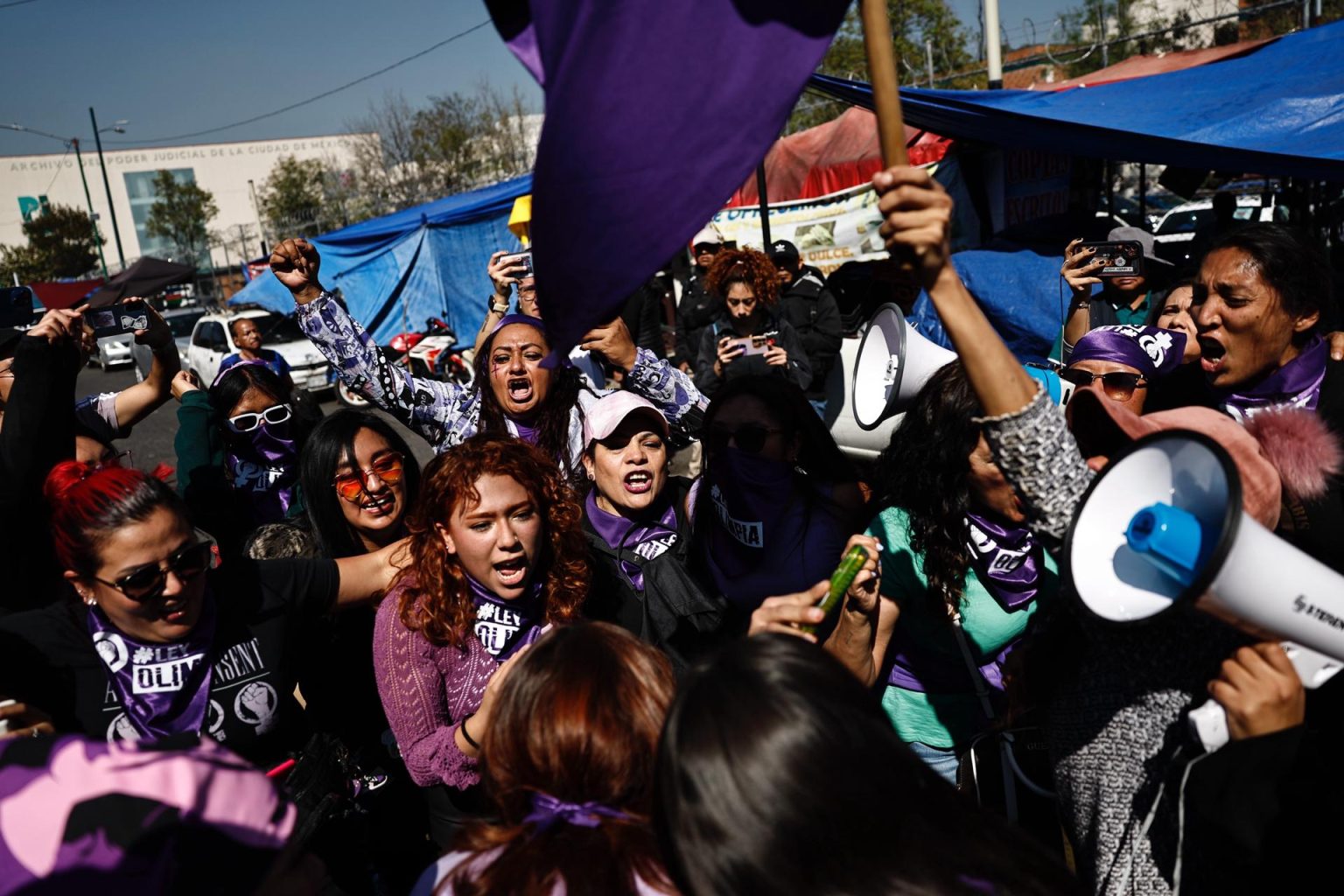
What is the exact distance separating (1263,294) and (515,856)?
261cm

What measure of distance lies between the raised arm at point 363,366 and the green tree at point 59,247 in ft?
154

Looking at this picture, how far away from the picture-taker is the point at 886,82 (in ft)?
4.48

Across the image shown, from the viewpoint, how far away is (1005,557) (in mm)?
2205

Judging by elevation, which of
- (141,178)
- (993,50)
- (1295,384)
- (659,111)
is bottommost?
(1295,384)

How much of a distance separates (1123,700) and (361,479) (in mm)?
2371

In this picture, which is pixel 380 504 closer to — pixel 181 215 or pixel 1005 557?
pixel 1005 557

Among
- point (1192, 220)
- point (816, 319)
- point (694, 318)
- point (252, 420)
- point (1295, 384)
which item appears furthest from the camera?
point (1192, 220)

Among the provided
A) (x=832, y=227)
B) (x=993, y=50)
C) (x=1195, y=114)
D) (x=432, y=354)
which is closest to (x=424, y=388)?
(x=1195, y=114)

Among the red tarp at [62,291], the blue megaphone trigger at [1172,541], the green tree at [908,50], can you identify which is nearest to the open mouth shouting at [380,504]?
the blue megaphone trigger at [1172,541]

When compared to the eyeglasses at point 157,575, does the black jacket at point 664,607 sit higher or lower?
lower

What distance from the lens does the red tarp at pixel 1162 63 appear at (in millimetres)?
7879

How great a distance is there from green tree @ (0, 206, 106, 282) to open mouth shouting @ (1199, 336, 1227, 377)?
49.1 m

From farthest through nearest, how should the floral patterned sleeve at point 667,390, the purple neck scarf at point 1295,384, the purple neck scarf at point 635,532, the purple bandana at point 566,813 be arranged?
1. the floral patterned sleeve at point 667,390
2. the purple neck scarf at point 635,532
3. the purple neck scarf at point 1295,384
4. the purple bandana at point 566,813

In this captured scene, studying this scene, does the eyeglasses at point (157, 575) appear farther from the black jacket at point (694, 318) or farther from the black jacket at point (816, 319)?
the black jacket at point (694, 318)
